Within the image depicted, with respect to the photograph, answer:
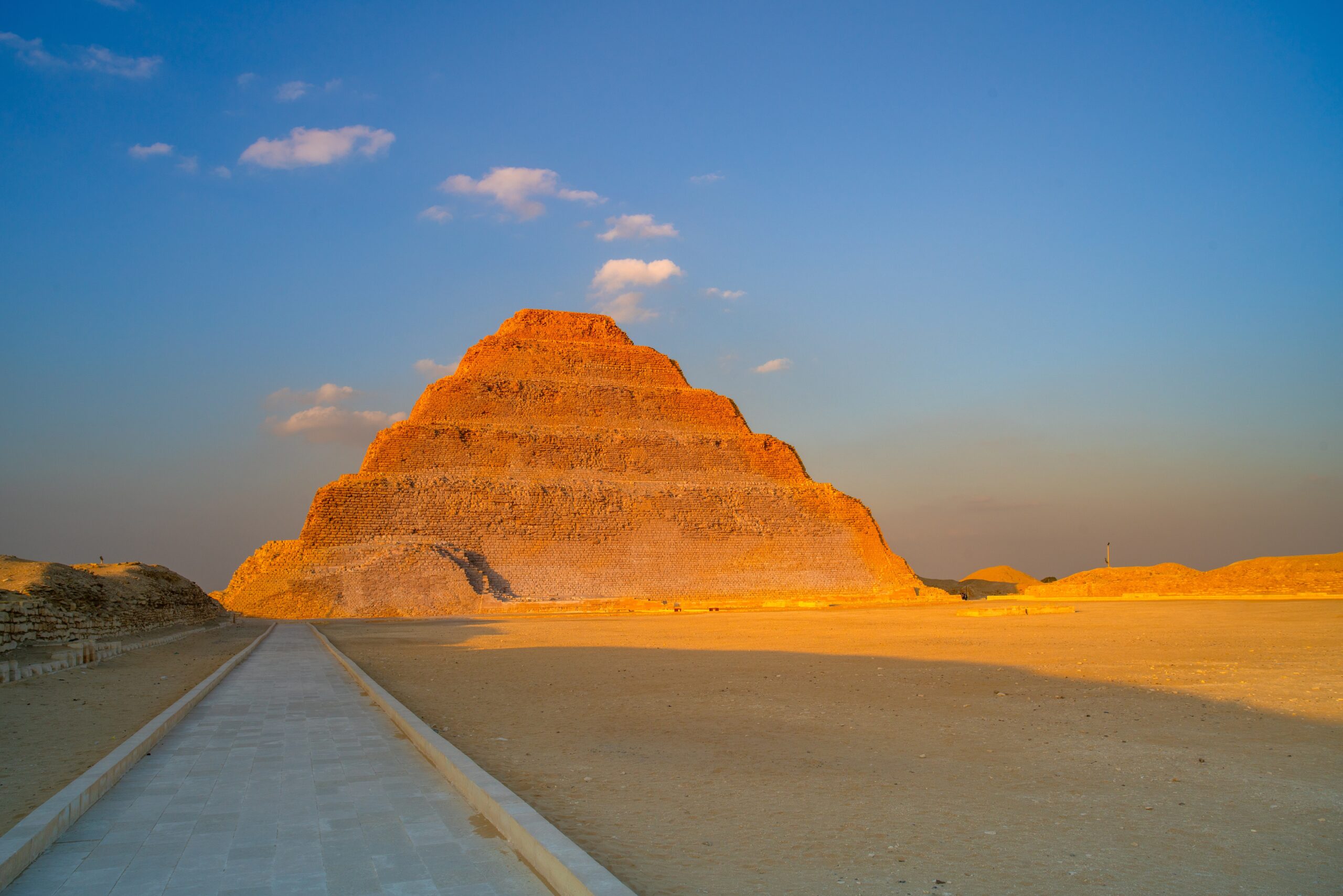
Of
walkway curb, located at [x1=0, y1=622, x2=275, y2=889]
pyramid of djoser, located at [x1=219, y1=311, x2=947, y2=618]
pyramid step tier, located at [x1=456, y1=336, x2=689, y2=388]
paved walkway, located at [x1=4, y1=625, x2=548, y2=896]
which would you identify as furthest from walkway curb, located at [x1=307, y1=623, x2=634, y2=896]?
pyramid step tier, located at [x1=456, y1=336, x2=689, y2=388]

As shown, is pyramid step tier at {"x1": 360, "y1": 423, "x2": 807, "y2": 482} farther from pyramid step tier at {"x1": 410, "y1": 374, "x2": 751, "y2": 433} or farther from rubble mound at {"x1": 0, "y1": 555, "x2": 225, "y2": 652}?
rubble mound at {"x1": 0, "y1": 555, "x2": 225, "y2": 652}

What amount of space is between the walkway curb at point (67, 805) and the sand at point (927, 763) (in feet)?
7.63

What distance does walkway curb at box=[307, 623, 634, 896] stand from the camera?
11.3ft

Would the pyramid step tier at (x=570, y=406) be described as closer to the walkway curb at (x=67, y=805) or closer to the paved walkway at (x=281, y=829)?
the walkway curb at (x=67, y=805)

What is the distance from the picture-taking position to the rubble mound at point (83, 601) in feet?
55.8

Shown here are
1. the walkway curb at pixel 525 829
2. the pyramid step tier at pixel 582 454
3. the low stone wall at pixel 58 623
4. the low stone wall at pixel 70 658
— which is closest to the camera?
the walkway curb at pixel 525 829

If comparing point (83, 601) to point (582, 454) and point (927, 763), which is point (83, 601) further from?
point (582, 454)

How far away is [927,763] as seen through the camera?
20.8ft

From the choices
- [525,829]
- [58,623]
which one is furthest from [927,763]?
[58,623]

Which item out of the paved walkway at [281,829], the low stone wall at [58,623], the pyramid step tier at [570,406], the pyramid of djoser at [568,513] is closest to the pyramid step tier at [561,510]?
the pyramid of djoser at [568,513]

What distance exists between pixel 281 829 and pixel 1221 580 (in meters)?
50.8

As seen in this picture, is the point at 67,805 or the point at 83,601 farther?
the point at 83,601

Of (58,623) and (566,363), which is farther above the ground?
(566,363)

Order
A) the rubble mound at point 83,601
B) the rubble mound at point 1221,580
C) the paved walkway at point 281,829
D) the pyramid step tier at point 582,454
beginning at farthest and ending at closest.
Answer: the pyramid step tier at point 582,454 → the rubble mound at point 1221,580 → the rubble mound at point 83,601 → the paved walkway at point 281,829
